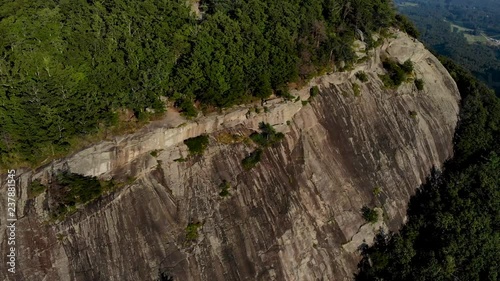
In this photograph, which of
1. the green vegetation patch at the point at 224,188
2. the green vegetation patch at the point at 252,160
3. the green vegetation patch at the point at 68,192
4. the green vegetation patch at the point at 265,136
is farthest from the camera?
the green vegetation patch at the point at 265,136

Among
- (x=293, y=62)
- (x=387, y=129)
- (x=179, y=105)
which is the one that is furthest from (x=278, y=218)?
(x=387, y=129)

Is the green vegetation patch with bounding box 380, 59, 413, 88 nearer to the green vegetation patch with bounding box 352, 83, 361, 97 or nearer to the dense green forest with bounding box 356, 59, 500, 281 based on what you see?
the green vegetation patch with bounding box 352, 83, 361, 97

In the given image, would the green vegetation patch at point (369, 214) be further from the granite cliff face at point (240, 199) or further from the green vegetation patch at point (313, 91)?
the green vegetation patch at point (313, 91)

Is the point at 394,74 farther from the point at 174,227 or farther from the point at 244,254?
the point at 174,227

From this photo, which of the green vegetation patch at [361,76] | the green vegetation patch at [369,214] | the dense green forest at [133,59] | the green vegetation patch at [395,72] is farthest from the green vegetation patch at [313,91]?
the green vegetation patch at [395,72]

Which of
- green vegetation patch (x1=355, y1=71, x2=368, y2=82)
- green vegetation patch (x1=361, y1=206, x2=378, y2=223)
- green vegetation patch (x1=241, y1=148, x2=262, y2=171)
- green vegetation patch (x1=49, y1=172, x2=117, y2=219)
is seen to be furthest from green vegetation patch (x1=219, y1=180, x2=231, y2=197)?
green vegetation patch (x1=355, y1=71, x2=368, y2=82)

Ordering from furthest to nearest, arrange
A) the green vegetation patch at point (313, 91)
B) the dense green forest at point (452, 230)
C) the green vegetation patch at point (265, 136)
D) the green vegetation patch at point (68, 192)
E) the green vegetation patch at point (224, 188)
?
the green vegetation patch at point (313, 91) < the dense green forest at point (452, 230) < the green vegetation patch at point (265, 136) < the green vegetation patch at point (224, 188) < the green vegetation patch at point (68, 192)

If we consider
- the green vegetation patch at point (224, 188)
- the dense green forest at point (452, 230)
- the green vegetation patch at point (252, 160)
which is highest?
the green vegetation patch at point (252, 160)
